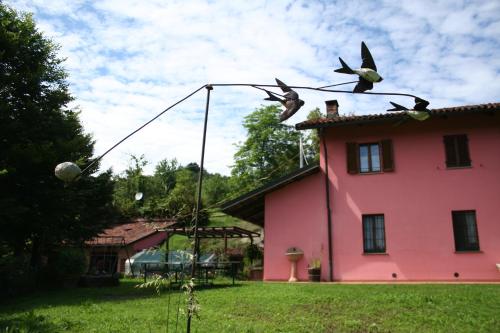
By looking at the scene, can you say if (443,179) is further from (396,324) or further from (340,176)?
(396,324)

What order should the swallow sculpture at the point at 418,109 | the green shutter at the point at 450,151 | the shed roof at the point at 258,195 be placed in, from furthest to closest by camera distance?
1. the shed roof at the point at 258,195
2. the green shutter at the point at 450,151
3. the swallow sculpture at the point at 418,109

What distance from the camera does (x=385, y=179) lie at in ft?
48.2

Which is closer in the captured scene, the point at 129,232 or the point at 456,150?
the point at 456,150

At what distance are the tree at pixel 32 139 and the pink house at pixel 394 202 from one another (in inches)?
249

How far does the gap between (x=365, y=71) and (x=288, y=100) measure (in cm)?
71

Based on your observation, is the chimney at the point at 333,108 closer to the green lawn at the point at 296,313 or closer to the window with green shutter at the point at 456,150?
the window with green shutter at the point at 456,150

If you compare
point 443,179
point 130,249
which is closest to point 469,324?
point 443,179

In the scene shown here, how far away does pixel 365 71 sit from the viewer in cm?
326

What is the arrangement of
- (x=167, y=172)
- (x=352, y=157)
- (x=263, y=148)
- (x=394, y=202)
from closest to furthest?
(x=394, y=202) < (x=352, y=157) < (x=263, y=148) < (x=167, y=172)

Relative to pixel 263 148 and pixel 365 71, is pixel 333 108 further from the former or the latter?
pixel 263 148

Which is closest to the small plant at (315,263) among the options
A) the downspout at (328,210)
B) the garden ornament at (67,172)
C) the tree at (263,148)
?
the downspout at (328,210)

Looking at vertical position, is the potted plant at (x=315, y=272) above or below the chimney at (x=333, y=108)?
below

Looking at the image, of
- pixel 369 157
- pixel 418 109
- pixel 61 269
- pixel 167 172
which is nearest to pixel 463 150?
pixel 369 157

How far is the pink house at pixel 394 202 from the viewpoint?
44.8ft
